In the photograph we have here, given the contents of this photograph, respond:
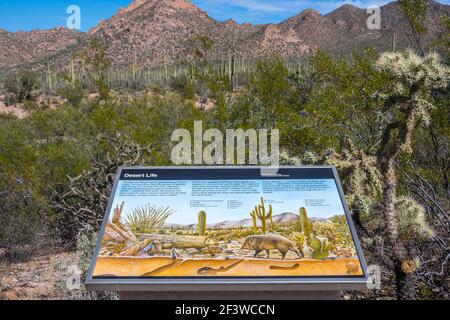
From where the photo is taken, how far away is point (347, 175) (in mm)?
4379

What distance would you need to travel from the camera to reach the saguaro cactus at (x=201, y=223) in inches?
128

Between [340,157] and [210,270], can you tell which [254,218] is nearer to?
[210,270]

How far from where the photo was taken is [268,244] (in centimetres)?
316

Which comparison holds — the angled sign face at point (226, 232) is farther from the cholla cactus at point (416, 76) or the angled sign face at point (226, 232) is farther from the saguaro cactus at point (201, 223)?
the cholla cactus at point (416, 76)

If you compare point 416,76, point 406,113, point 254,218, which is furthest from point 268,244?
point 416,76

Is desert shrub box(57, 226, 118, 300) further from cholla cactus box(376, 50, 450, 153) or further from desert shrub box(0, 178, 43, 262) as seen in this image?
cholla cactus box(376, 50, 450, 153)

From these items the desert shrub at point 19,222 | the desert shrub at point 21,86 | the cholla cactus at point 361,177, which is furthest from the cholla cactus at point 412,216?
the desert shrub at point 21,86

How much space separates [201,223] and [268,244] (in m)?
0.50

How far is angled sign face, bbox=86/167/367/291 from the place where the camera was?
2.90m

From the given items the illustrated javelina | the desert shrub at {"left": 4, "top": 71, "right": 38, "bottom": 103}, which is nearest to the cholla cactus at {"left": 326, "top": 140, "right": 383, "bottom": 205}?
the illustrated javelina

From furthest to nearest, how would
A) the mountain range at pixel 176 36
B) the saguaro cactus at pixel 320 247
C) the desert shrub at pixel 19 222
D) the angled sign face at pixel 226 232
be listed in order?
the mountain range at pixel 176 36 < the desert shrub at pixel 19 222 < the saguaro cactus at pixel 320 247 < the angled sign face at pixel 226 232

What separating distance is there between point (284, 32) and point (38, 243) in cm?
6915

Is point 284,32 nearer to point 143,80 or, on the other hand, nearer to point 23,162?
point 143,80

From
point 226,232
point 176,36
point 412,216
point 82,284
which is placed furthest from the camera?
point 176,36
